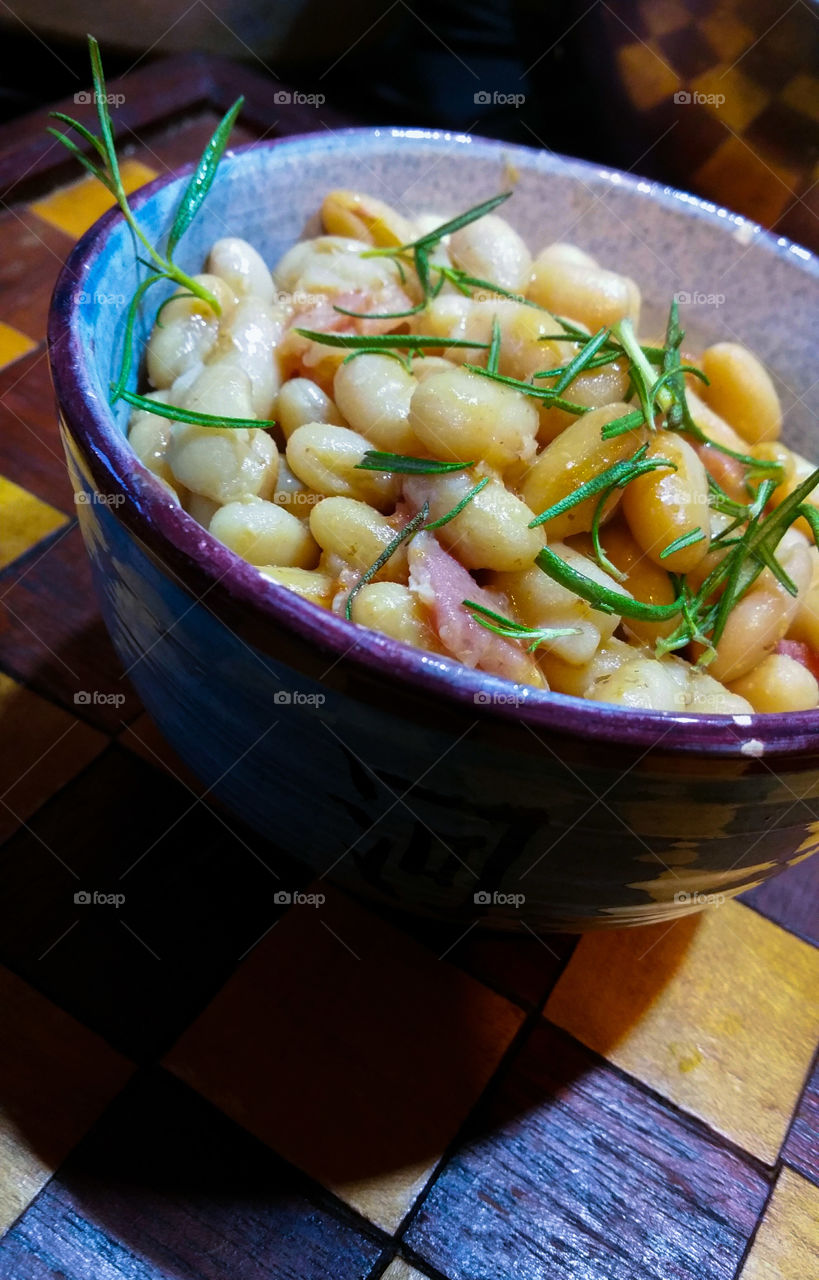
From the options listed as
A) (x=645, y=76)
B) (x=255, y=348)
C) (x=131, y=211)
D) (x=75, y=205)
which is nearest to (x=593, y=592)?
(x=255, y=348)

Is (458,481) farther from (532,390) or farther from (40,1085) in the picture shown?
(40,1085)

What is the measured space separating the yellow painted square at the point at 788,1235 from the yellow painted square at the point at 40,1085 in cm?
37

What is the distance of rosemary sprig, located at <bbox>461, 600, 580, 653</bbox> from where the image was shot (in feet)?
1.70

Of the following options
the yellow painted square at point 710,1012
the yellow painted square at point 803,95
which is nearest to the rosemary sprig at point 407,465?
the yellow painted square at point 710,1012

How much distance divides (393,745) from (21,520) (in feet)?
1.71

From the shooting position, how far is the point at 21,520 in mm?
844

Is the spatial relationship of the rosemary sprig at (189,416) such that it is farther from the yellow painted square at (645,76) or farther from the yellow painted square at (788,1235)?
the yellow painted square at (645,76)

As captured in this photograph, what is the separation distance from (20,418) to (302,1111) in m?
0.64

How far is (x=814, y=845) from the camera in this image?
1.85 feet

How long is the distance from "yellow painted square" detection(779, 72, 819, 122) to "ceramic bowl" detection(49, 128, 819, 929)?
0.79 m

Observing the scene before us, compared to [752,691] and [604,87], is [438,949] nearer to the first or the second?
[752,691]

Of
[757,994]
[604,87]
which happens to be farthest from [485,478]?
[604,87]

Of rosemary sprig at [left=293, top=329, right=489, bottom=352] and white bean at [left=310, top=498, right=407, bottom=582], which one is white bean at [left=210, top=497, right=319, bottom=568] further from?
rosemary sprig at [left=293, top=329, right=489, bottom=352]

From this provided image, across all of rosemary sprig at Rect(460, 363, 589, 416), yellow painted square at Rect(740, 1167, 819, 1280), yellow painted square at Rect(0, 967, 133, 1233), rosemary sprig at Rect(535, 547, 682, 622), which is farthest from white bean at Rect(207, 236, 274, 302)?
yellow painted square at Rect(740, 1167, 819, 1280)
